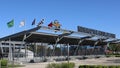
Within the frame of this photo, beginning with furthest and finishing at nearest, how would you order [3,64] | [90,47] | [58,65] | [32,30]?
[90,47]
[32,30]
[3,64]
[58,65]

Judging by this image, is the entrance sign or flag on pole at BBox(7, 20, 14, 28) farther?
the entrance sign

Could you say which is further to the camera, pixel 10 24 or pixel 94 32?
pixel 94 32

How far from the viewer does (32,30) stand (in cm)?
4169

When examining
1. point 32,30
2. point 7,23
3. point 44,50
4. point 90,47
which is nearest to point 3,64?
point 32,30

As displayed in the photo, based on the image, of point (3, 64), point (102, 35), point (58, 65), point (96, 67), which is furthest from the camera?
point (102, 35)

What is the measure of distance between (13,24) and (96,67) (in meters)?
24.7

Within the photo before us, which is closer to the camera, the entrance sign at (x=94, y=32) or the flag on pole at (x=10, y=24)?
the flag on pole at (x=10, y=24)

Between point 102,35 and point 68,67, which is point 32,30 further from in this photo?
point 102,35

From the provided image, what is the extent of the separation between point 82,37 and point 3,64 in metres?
29.7

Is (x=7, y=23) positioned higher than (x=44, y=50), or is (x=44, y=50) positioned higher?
(x=7, y=23)

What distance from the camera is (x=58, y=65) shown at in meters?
23.2

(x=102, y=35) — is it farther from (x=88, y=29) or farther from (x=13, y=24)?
(x=13, y=24)

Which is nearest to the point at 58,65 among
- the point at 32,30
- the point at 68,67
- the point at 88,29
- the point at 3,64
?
the point at 68,67

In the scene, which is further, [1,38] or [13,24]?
[1,38]
